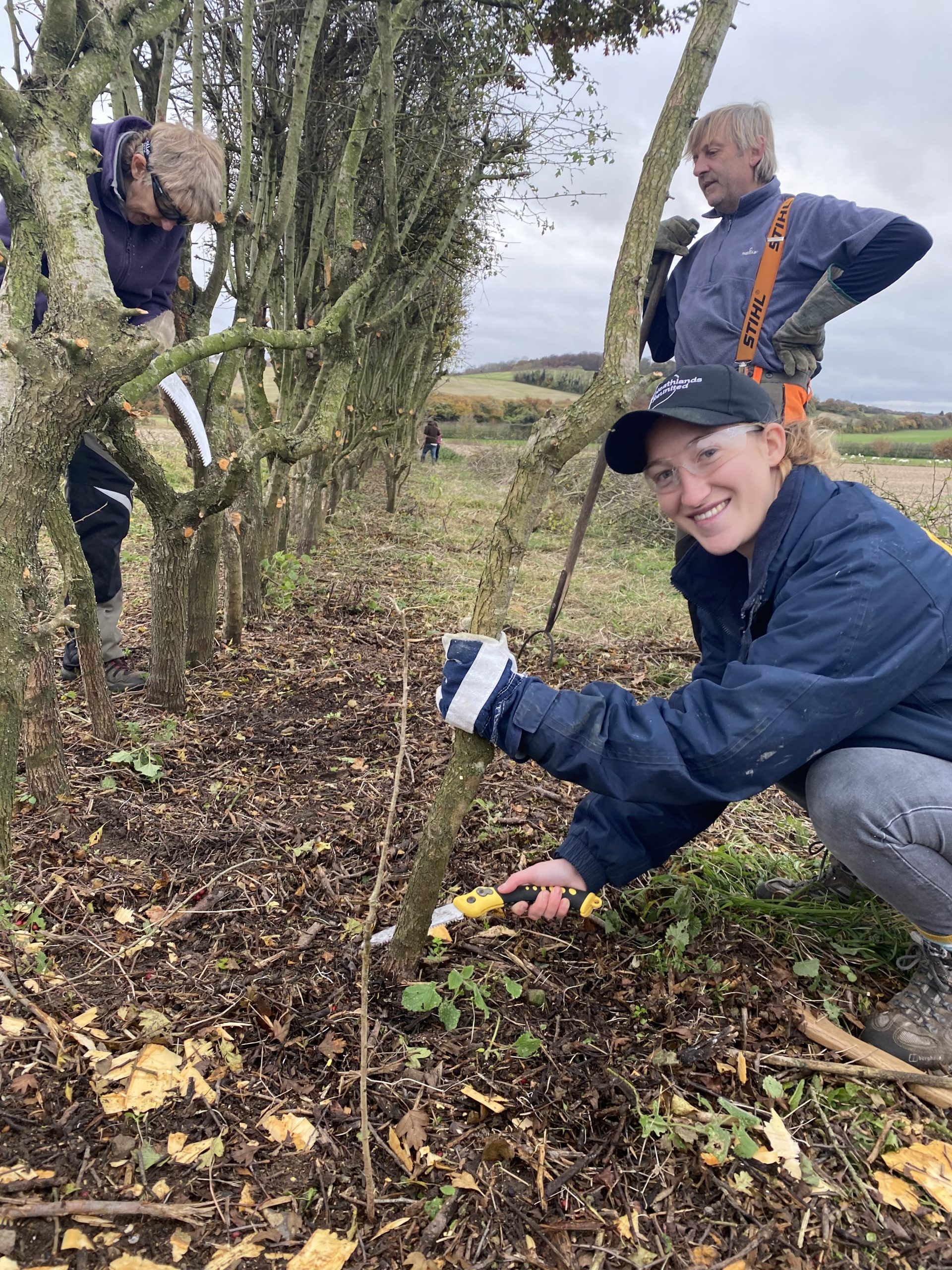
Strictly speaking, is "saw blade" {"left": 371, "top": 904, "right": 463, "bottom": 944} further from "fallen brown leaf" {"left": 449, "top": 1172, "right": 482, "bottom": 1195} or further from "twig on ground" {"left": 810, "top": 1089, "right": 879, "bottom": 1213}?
"twig on ground" {"left": 810, "top": 1089, "right": 879, "bottom": 1213}

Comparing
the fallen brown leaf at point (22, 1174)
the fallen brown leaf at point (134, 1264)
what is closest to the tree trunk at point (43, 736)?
the fallen brown leaf at point (22, 1174)

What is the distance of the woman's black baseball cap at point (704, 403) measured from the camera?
1695mm

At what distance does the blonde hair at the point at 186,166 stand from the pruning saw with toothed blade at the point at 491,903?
2668 mm

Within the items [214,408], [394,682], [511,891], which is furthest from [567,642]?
[511,891]

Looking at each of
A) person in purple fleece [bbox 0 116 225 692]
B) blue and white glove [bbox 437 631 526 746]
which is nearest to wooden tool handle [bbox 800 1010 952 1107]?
blue and white glove [bbox 437 631 526 746]

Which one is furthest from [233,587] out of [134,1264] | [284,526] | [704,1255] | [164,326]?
[704,1255]

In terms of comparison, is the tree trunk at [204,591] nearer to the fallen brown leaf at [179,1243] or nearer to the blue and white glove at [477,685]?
the blue and white glove at [477,685]

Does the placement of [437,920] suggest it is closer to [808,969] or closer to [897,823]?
[808,969]

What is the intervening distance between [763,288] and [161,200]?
231 cm

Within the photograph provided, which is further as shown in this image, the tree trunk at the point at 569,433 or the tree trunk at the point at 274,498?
the tree trunk at the point at 274,498

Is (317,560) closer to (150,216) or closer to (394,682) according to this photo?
(394,682)

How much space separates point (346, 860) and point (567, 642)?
299cm

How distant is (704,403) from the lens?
1.70 metres

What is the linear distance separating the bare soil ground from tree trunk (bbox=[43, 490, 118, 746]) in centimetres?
17
